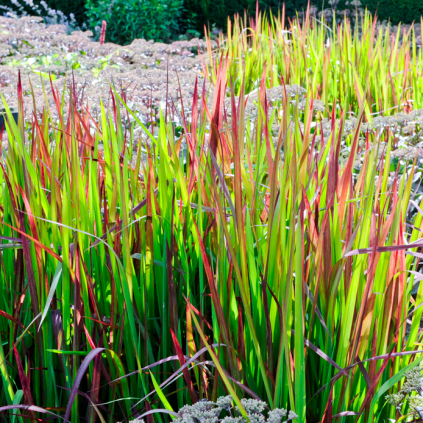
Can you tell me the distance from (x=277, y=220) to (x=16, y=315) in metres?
0.68

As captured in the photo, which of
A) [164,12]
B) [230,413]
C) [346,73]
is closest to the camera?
[230,413]

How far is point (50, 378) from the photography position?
1103 mm

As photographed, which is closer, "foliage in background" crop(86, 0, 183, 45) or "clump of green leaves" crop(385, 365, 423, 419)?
"clump of green leaves" crop(385, 365, 423, 419)

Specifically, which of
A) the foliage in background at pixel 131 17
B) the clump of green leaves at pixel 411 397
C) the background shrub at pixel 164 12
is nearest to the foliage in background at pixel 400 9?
the background shrub at pixel 164 12

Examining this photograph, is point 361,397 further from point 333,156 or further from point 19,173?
point 19,173

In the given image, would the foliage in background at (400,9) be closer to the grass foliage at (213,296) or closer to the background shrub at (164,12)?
the background shrub at (164,12)

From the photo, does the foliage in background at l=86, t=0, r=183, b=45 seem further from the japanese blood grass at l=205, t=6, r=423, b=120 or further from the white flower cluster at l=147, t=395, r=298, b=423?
the white flower cluster at l=147, t=395, r=298, b=423

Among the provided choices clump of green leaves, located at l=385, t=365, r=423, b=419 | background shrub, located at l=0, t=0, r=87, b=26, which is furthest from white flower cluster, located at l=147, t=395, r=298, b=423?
background shrub, located at l=0, t=0, r=87, b=26

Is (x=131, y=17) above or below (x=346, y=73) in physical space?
above

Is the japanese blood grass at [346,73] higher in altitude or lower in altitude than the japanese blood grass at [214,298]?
higher

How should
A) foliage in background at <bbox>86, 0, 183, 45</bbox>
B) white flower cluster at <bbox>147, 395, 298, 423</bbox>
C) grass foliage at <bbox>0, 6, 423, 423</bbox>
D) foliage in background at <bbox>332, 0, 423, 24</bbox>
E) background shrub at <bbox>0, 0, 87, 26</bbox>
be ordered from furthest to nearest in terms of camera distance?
foliage in background at <bbox>332, 0, 423, 24</bbox> → background shrub at <bbox>0, 0, 87, 26</bbox> → foliage in background at <bbox>86, 0, 183, 45</bbox> → grass foliage at <bbox>0, 6, 423, 423</bbox> → white flower cluster at <bbox>147, 395, 298, 423</bbox>

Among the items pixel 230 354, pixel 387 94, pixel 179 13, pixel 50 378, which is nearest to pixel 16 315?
pixel 50 378

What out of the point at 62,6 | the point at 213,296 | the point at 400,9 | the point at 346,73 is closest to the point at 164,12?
the point at 62,6

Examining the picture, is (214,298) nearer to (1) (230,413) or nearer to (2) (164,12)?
(1) (230,413)
